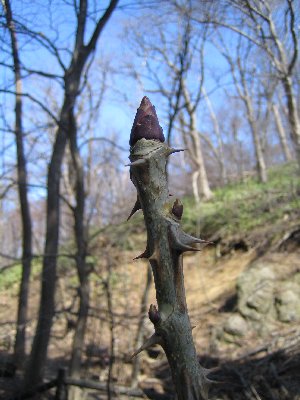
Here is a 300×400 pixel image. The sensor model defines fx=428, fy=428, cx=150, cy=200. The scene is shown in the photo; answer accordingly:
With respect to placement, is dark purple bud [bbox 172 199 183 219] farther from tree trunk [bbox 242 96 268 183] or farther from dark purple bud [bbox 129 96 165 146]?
tree trunk [bbox 242 96 268 183]

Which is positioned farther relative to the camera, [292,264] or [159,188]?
[292,264]

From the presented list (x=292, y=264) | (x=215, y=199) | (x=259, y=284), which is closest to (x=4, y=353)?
(x=259, y=284)

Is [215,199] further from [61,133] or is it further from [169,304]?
[169,304]

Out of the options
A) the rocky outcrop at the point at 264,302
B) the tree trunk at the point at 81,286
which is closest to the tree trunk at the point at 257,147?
the rocky outcrop at the point at 264,302

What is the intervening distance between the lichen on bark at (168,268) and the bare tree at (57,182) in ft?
15.5

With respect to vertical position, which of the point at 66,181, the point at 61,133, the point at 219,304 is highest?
the point at 66,181

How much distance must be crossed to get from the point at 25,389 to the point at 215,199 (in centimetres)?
1089

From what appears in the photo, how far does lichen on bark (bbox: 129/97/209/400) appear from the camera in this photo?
737 millimetres

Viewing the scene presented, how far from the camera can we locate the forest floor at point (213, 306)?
4.98 m

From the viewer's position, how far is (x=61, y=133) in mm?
6082

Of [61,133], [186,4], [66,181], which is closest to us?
[186,4]

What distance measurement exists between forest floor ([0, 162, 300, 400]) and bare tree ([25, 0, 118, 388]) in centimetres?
31

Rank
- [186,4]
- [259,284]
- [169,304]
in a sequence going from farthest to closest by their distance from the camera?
[259,284], [186,4], [169,304]

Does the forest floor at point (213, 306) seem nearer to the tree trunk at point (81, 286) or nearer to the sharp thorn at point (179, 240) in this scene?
the tree trunk at point (81, 286)
